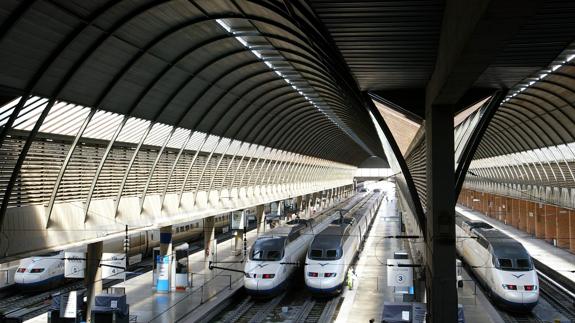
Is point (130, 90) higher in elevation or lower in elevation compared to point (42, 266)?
higher

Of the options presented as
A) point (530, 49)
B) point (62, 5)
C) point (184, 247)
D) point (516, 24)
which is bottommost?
point (184, 247)

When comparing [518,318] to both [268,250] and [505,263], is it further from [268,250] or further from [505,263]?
[268,250]

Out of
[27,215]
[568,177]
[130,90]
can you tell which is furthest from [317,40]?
[568,177]

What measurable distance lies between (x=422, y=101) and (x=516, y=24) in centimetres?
1087

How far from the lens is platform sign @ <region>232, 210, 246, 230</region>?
144 ft

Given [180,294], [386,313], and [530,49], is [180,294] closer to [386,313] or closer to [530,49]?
[386,313]

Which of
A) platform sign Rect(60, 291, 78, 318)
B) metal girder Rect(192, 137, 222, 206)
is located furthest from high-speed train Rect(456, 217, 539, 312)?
platform sign Rect(60, 291, 78, 318)

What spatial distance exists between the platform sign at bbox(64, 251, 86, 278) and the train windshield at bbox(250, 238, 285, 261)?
29.0 ft

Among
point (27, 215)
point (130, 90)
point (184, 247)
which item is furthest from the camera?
point (184, 247)

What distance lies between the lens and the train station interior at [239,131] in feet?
41.5

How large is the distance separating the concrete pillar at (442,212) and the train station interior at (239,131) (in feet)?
0.16

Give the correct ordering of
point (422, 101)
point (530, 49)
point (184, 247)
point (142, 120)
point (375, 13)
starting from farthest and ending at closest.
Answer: point (184, 247)
point (142, 120)
point (422, 101)
point (530, 49)
point (375, 13)

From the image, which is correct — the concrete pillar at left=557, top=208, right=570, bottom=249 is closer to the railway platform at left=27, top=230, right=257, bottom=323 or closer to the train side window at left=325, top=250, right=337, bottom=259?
the train side window at left=325, top=250, right=337, bottom=259

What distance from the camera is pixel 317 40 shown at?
48.4 ft
